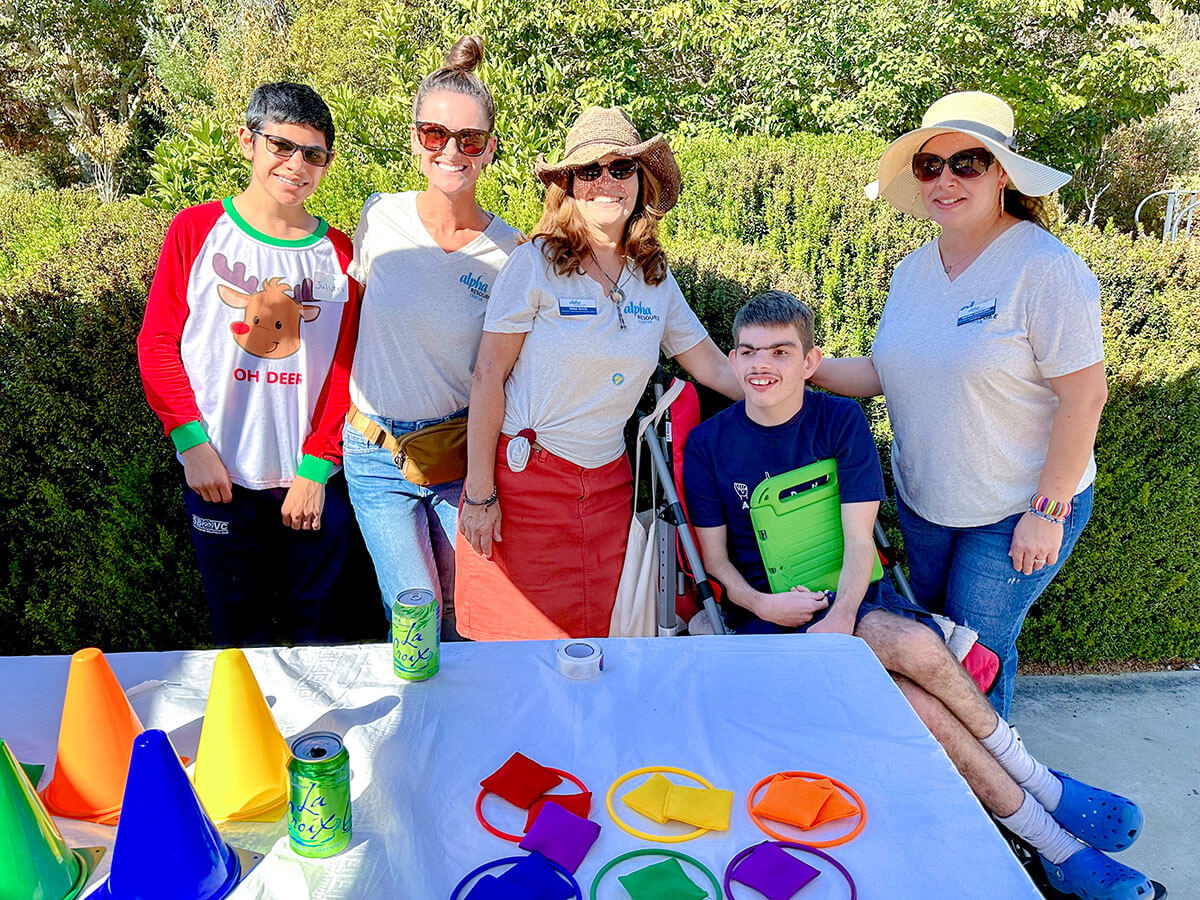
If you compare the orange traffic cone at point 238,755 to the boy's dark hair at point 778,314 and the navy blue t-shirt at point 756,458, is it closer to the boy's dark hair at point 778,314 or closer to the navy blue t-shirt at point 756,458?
the navy blue t-shirt at point 756,458

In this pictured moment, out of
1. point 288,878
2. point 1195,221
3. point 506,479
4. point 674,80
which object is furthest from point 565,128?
point 1195,221

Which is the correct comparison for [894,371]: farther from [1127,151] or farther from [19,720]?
[1127,151]

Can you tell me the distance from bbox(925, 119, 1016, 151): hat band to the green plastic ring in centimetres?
220

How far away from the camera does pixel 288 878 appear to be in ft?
4.54

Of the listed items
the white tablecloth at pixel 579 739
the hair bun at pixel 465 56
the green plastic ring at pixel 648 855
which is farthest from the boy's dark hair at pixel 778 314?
the green plastic ring at pixel 648 855

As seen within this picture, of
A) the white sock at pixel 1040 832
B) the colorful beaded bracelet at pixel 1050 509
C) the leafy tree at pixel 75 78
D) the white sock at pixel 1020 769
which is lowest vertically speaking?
the white sock at pixel 1040 832

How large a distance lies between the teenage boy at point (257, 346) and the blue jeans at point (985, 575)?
81.9 inches

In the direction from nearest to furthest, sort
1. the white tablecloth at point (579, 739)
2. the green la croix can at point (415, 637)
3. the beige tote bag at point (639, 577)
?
the white tablecloth at point (579, 739), the green la croix can at point (415, 637), the beige tote bag at point (639, 577)

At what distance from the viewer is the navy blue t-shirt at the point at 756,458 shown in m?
2.82

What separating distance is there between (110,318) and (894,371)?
Result: 3.03 metres

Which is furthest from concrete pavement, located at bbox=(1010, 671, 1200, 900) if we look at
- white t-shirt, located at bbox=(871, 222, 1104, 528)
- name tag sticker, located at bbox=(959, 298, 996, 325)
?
name tag sticker, located at bbox=(959, 298, 996, 325)

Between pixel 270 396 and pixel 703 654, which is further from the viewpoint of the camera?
pixel 270 396

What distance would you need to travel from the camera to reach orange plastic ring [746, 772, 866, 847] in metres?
1.48

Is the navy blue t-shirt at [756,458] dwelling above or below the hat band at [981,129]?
below
